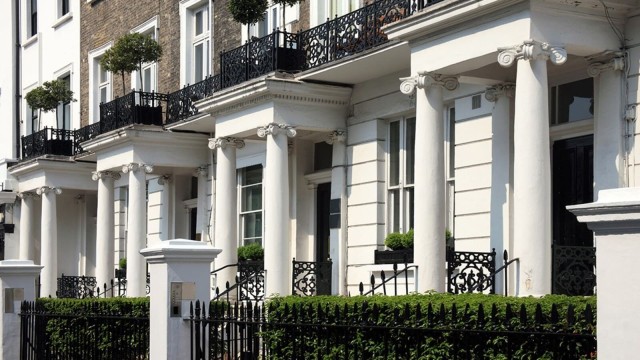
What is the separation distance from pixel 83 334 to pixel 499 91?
646 centimetres

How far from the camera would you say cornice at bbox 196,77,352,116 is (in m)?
18.3

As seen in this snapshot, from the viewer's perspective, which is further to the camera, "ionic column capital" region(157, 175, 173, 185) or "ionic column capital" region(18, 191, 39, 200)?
"ionic column capital" region(18, 191, 39, 200)

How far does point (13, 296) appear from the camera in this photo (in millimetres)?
14781

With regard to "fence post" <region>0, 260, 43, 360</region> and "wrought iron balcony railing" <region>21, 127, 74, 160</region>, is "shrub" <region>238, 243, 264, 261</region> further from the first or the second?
"wrought iron balcony railing" <region>21, 127, 74, 160</region>

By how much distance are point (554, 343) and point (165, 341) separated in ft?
14.9

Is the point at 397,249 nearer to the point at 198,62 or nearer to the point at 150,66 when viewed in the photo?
the point at 198,62

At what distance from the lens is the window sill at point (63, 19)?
30.6 metres

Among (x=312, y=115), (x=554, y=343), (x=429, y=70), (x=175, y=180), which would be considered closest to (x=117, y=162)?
(x=175, y=180)

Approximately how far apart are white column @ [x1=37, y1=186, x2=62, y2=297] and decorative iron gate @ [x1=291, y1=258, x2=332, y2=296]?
1007cm

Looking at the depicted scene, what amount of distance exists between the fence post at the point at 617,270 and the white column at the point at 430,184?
7.81 m

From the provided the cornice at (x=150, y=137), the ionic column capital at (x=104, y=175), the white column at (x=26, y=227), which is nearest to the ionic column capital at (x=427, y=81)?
the cornice at (x=150, y=137)

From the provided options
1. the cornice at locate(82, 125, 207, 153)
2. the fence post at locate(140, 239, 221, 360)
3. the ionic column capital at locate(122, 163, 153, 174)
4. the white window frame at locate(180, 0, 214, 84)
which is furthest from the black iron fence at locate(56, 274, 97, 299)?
the fence post at locate(140, 239, 221, 360)

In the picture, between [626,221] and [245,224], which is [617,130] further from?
[245,224]

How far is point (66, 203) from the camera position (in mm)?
31031
